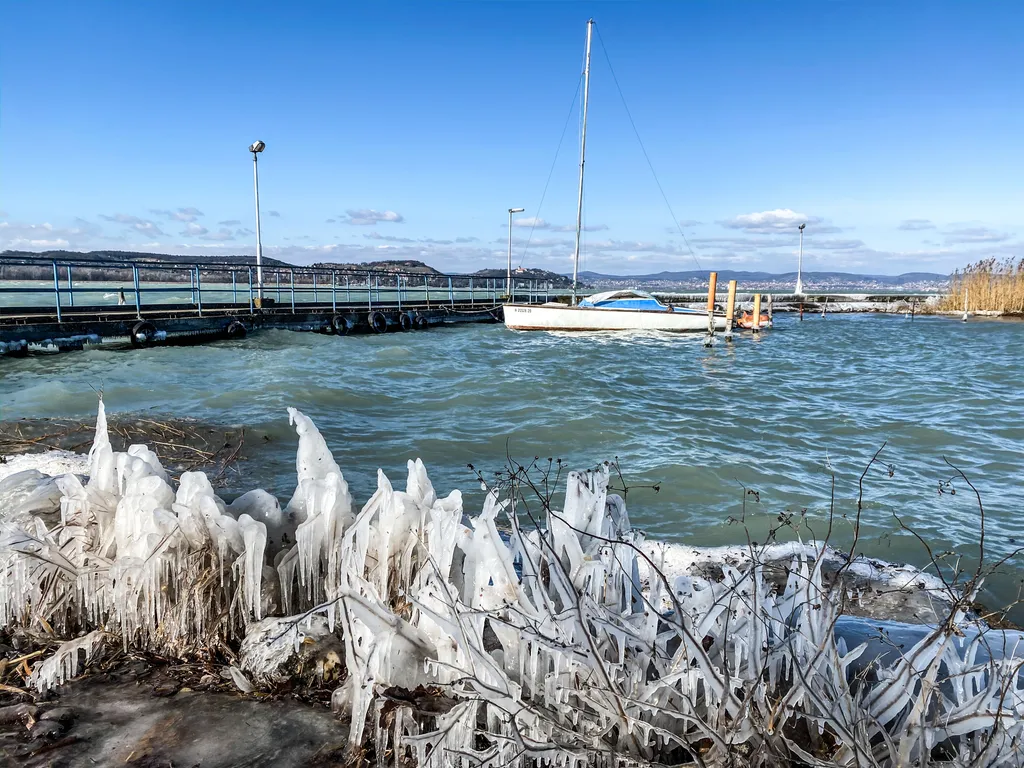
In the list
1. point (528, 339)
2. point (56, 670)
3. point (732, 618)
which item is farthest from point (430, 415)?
point (528, 339)

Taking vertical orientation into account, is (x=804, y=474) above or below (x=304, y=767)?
below

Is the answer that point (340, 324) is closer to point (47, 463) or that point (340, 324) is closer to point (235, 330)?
point (235, 330)

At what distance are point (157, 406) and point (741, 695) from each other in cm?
989

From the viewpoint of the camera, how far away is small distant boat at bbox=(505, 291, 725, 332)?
2748 cm

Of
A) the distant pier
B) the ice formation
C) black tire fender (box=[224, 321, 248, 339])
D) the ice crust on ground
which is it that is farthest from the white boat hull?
the ice formation

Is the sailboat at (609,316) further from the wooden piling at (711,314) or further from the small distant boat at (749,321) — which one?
the small distant boat at (749,321)

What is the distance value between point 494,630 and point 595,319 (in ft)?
84.9

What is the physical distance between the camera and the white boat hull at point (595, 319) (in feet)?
90.1

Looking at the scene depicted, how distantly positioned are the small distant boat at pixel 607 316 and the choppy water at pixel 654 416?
6602 millimetres

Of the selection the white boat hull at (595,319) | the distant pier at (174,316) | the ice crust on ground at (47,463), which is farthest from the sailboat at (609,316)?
the ice crust on ground at (47,463)

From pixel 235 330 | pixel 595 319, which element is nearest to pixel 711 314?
pixel 595 319

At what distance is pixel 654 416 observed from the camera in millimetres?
11094

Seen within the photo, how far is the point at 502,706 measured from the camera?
1903 millimetres

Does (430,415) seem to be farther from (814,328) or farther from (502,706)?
(814,328)
